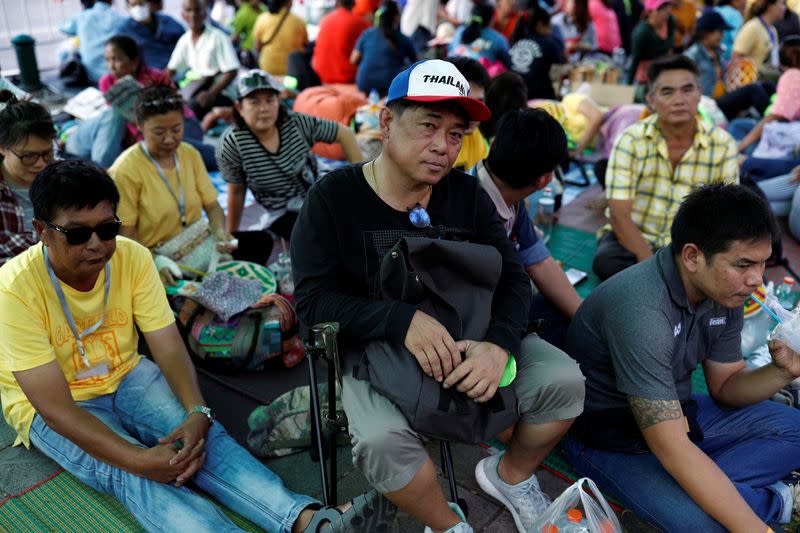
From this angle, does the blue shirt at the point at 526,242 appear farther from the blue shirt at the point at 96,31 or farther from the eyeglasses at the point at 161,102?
the blue shirt at the point at 96,31

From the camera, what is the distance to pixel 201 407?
100 inches

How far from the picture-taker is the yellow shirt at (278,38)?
8.57 metres

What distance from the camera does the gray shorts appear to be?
2031mm

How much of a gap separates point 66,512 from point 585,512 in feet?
5.99

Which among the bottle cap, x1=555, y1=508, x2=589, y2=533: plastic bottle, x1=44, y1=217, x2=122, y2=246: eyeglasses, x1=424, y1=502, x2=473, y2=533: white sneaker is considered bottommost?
x1=424, y1=502, x2=473, y2=533: white sneaker

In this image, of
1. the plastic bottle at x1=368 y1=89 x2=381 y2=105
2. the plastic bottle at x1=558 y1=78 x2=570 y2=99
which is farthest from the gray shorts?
the plastic bottle at x1=558 y1=78 x2=570 y2=99

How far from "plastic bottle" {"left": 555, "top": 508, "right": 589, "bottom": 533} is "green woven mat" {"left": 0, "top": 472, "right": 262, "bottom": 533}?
1046 mm

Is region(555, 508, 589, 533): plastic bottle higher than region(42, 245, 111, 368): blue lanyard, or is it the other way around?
Answer: region(42, 245, 111, 368): blue lanyard

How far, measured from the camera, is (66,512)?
249 centimetres

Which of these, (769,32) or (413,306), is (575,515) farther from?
(769,32)

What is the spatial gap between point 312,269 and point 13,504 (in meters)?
1.45

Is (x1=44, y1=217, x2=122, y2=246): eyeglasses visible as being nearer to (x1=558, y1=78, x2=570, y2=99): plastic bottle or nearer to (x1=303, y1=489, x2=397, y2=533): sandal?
(x1=303, y1=489, x2=397, y2=533): sandal

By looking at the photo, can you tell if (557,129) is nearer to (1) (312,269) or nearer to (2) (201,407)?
(1) (312,269)

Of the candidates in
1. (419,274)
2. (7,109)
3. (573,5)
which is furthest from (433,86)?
(573,5)
